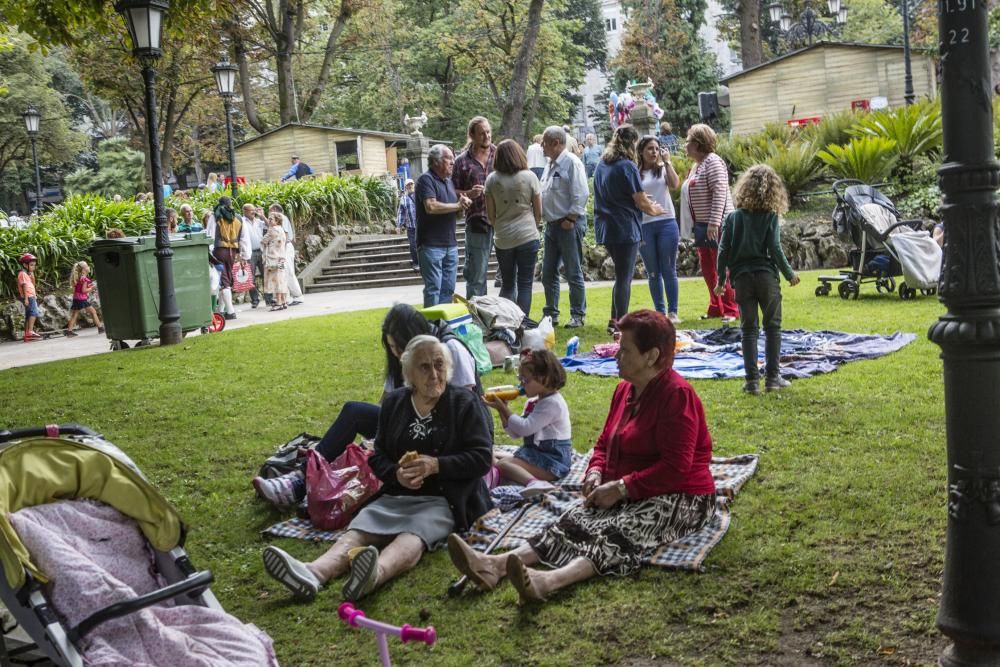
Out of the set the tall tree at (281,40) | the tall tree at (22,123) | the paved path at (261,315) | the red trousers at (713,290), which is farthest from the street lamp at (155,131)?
the tall tree at (22,123)

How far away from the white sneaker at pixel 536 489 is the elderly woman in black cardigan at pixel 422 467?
14.3 inches

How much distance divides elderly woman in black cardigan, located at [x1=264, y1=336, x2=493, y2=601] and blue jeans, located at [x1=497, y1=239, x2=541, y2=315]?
5.45 metres

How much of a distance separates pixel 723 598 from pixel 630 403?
3.35 feet

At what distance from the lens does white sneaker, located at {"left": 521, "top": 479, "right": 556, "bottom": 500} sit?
5.55m

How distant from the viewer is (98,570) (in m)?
3.43

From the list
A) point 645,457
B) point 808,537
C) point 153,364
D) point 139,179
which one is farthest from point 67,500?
point 139,179

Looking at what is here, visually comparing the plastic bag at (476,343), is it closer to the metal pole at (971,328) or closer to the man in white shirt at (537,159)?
the metal pole at (971,328)

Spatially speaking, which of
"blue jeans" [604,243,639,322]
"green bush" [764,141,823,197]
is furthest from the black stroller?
"green bush" [764,141,823,197]

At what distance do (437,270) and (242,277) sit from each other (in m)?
9.36

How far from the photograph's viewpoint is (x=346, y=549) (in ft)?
15.8

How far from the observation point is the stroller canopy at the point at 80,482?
3504 millimetres

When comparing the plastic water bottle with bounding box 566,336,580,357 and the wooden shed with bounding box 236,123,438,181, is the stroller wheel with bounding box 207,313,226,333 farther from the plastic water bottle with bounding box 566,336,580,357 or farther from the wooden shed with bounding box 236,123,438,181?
the wooden shed with bounding box 236,123,438,181

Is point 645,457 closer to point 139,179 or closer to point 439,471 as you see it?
→ point 439,471

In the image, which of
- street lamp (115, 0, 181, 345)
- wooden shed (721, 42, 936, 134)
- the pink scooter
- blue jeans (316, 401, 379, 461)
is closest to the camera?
the pink scooter
